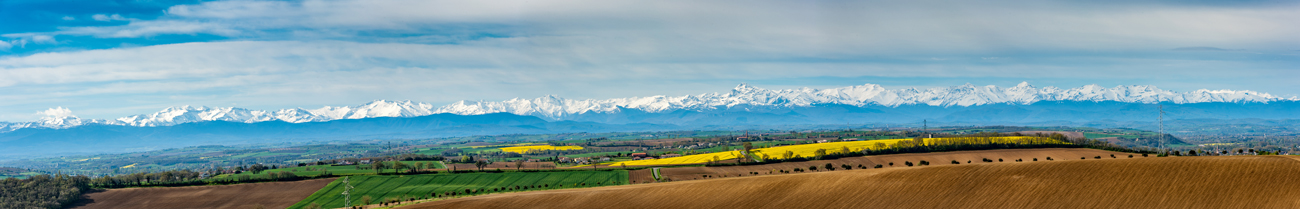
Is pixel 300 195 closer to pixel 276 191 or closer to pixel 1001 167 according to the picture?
pixel 276 191

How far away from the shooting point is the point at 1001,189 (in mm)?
65562

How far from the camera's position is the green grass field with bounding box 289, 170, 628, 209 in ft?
331

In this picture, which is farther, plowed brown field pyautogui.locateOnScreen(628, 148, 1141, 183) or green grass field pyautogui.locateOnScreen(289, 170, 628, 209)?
plowed brown field pyautogui.locateOnScreen(628, 148, 1141, 183)

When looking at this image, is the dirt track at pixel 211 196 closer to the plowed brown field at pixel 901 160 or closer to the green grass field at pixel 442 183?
the green grass field at pixel 442 183

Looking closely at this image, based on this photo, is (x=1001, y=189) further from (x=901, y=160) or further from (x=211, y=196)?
(x=211, y=196)

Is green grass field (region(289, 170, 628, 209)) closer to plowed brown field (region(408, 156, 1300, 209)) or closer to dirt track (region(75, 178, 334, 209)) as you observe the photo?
dirt track (region(75, 178, 334, 209))

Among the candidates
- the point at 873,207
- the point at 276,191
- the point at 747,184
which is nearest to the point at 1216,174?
the point at 873,207

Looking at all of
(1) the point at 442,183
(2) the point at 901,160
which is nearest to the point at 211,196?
(1) the point at 442,183

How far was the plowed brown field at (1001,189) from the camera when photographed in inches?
2325

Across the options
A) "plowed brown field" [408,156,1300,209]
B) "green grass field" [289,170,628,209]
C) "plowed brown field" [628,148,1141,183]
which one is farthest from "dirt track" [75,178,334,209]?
"plowed brown field" [628,148,1141,183]


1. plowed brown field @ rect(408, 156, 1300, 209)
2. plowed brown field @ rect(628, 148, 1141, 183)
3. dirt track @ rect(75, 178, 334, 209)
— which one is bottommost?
dirt track @ rect(75, 178, 334, 209)

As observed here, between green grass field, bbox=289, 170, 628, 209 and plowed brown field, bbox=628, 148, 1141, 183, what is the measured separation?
25.0ft

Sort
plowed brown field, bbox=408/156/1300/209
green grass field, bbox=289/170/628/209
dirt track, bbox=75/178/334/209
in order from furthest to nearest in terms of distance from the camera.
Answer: dirt track, bbox=75/178/334/209, green grass field, bbox=289/170/628/209, plowed brown field, bbox=408/156/1300/209

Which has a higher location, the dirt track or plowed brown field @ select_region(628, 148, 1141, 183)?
plowed brown field @ select_region(628, 148, 1141, 183)
